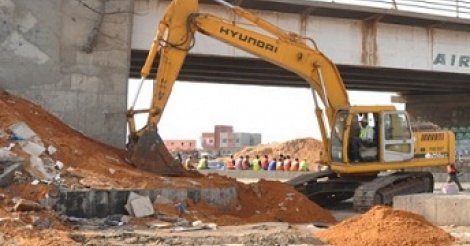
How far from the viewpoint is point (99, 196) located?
1154 centimetres

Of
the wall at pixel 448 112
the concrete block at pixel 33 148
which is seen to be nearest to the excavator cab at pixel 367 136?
the concrete block at pixel 33 148

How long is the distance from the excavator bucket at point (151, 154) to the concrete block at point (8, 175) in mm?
2663

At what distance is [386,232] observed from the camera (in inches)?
368

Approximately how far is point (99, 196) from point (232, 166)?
25.0 meters

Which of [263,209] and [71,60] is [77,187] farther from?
[71,60]

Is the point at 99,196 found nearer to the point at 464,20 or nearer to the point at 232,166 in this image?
the point at 464,20

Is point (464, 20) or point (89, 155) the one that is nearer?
point (89, 155)

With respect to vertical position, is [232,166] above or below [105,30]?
below

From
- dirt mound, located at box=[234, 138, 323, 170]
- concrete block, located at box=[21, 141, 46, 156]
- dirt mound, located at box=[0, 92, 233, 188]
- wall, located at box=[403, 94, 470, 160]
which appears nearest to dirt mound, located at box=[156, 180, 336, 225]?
dirt mound, located at box=[0, 92, 233, 188]

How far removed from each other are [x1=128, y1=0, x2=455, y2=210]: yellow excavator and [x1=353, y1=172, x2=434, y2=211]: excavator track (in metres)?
0.02

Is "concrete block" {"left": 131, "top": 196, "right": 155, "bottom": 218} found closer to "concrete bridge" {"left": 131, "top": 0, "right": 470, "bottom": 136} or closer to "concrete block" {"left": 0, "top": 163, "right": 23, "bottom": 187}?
"concrete block" {"left": 0, "top": 163, "right": 23, "bottom": 187}

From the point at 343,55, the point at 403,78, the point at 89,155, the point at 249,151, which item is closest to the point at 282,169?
the point at 403,78

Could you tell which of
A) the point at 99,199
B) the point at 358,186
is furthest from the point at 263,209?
the point at 99,199

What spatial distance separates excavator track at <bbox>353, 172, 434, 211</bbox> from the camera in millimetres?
14562
